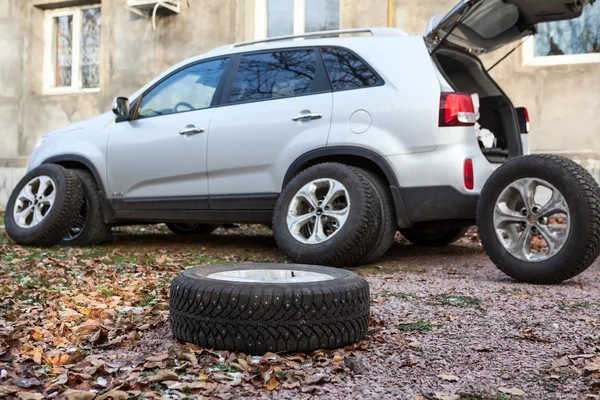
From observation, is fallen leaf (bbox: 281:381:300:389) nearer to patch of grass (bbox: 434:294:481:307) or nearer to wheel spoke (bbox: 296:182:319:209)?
patch of grass (bbox: 434:294:481:307)

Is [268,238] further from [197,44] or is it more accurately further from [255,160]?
[197,44]

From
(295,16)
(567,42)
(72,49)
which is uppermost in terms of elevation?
(295,16)

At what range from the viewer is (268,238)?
23.5 feet

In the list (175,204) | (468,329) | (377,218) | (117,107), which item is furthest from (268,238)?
(468,329)

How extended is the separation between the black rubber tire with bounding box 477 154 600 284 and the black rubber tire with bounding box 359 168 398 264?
71 cm

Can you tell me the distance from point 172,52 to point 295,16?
2.28 m

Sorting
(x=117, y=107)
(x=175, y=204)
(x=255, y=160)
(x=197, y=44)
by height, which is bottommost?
(x=175, y=204)

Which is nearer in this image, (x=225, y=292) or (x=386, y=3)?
(x=225, y=292)

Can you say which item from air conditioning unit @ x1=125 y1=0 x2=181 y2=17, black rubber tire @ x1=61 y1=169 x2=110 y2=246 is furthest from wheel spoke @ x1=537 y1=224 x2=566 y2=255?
air conditioning unit @ x1=125 y1=0 x2=181 y2=17

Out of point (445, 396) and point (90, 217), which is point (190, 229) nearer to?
point (90, 217)

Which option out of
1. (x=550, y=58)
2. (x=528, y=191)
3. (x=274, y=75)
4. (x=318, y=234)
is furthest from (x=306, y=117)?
(x=550, y=58)

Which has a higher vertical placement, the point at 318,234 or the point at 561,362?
the point at 318,234

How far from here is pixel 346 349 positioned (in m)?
2.66

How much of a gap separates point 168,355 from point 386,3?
27.1 feet
